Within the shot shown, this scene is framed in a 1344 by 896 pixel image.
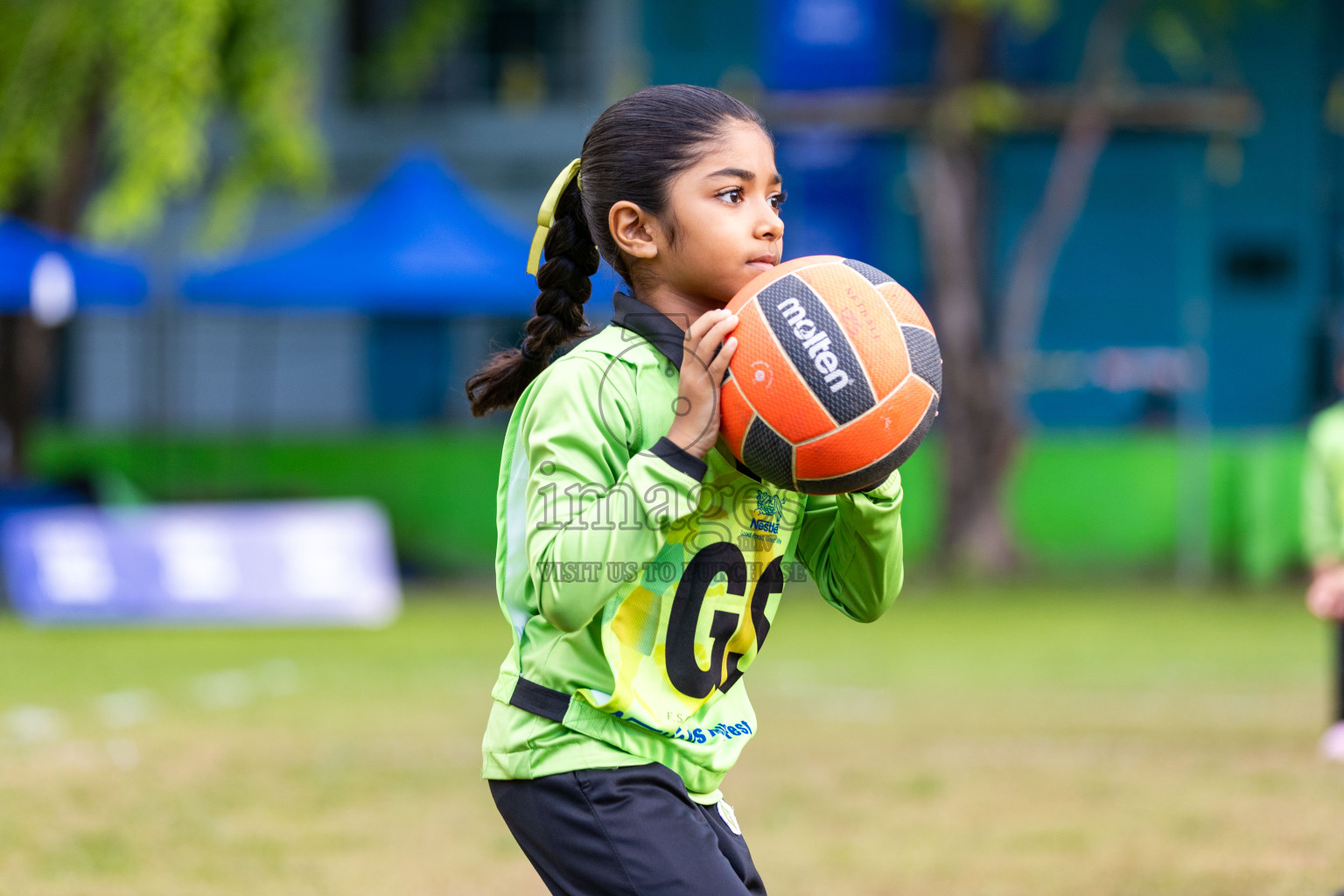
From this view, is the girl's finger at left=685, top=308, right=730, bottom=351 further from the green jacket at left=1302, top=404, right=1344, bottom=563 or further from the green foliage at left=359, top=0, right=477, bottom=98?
the green foliage at left=359, top=0, right=477, bottom=98

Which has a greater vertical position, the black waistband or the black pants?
the black waistband

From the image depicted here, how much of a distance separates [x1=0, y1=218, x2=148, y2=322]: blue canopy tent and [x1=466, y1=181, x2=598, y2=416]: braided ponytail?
34.8ft

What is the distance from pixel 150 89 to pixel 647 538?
10174 millimetres

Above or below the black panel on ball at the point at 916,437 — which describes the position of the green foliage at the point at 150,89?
above

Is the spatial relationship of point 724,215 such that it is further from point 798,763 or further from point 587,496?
point 798,763

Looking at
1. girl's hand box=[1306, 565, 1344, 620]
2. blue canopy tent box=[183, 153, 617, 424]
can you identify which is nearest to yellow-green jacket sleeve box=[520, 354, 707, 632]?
girl's hand box=[1306, 565, 1344, 620]

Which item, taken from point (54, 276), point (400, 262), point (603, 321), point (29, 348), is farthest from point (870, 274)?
point (29, 348)

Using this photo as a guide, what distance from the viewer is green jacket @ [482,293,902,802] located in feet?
7.09

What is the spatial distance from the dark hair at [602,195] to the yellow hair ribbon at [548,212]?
0.04ft

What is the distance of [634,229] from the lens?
7.91ft

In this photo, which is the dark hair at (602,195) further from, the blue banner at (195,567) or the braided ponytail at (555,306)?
the blue banner at (195,567)

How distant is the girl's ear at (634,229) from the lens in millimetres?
2393

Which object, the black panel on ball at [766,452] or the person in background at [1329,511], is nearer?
the black panel on ball at [766,452]

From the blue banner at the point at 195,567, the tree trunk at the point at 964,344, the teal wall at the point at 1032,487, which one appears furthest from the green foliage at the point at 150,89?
the tree trunk at the point at 964,344
